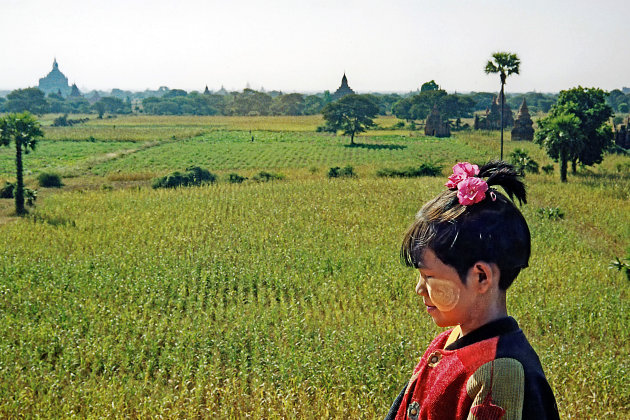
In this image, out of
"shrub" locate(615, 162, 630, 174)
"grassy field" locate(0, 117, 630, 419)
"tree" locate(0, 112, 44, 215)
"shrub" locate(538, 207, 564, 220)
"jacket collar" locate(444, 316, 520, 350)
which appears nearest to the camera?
"jacket collar" locate(444, 316, 520, 350)

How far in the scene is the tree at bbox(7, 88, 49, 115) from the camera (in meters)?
108

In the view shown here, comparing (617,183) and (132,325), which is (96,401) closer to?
(132,325)

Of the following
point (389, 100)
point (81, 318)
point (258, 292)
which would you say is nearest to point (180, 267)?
point (258, 292)

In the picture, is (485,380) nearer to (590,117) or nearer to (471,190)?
(471,190)

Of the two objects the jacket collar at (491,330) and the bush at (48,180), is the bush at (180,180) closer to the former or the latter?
the bush at (48,180)

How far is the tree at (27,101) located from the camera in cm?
10762

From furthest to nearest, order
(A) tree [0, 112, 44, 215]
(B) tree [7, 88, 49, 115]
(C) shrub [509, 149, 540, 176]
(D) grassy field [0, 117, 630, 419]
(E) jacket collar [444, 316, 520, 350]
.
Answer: (B) tree [7, 88, 49, 115]
(C) shrub [509, 149, 540, 176]
(A) tree [0, 112, 44, 215]
(D) grassy field [0, 117, 630, 419]
(E) jacket collar [444, 316, 520, 350]

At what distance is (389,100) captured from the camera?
11881cm

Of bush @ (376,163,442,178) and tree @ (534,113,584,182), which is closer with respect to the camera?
tree @ (534,113,584,182)

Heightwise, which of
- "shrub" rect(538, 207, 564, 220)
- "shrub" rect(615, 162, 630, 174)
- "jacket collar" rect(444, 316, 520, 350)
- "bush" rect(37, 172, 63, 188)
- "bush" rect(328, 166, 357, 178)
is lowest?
"shrub" rect(538, 207, 564, 220)

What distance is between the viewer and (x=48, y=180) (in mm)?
27234

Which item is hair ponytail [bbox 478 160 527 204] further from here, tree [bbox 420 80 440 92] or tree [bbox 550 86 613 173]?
tree [bbox 420 80 440 92]

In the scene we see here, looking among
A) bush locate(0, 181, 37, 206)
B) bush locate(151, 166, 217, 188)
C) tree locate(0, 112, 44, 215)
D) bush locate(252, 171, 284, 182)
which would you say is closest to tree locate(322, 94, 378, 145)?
bush locate(252, 171, 284, 182)

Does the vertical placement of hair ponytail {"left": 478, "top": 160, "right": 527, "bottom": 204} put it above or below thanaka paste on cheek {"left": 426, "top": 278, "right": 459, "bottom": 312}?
above
